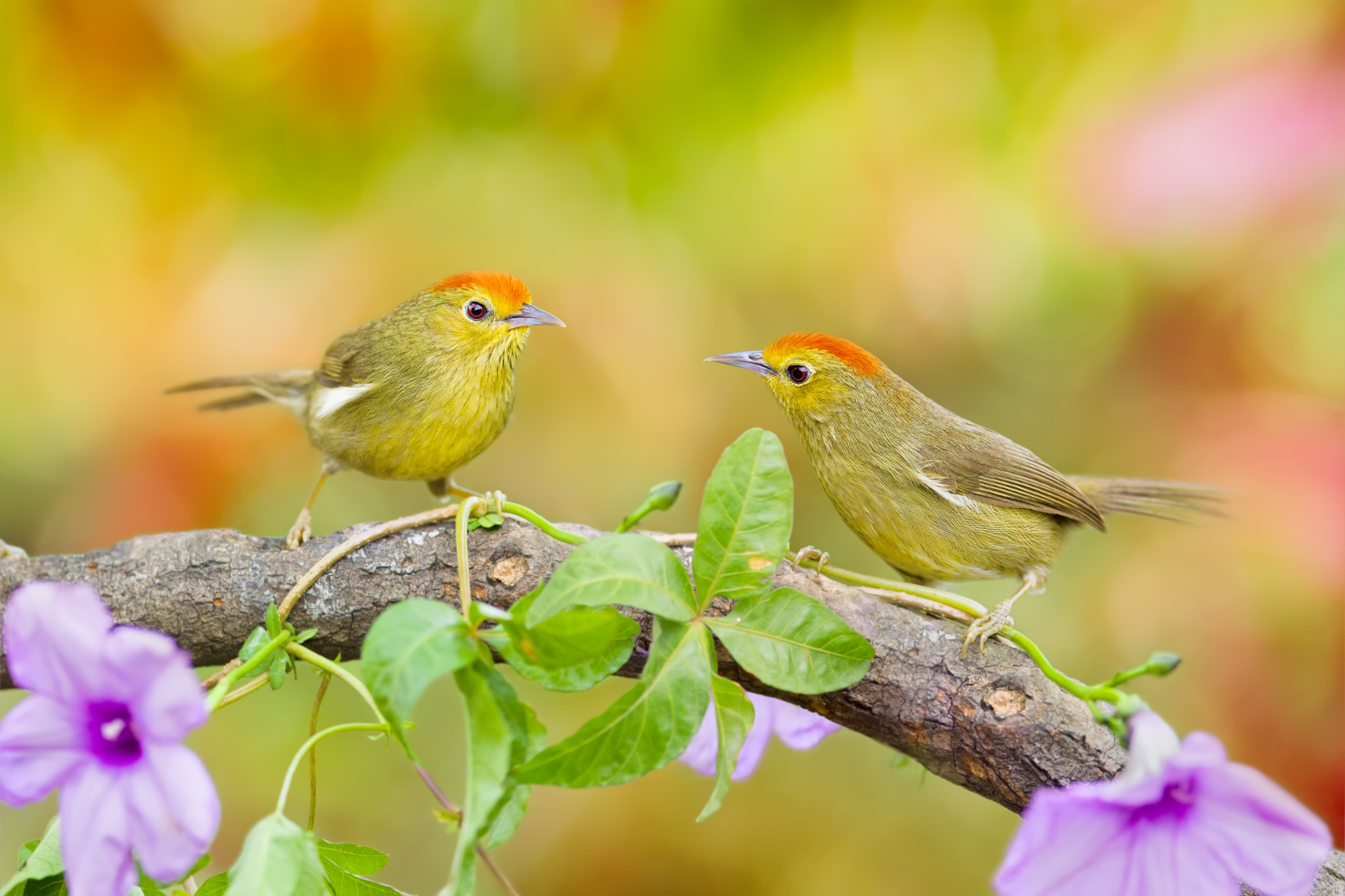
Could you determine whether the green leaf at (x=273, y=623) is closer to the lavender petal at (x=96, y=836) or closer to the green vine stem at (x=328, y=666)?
the green vine stem at (x=328, y=666)

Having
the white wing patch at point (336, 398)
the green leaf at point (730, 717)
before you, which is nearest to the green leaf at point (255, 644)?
the green leaf at point (730, 717)

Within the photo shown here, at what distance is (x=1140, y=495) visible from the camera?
2834 millimetres

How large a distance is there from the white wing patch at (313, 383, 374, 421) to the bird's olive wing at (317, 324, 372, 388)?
3 centimetres

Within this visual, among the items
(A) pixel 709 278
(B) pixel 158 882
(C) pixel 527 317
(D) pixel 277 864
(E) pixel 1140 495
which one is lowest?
(B) pixel 158 882

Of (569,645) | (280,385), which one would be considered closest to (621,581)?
(569,645)

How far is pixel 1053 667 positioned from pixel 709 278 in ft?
9.39

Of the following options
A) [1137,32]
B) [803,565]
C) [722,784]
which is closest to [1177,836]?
[722,784]

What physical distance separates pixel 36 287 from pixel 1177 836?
4509 millimetres

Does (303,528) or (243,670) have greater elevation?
(303,528)

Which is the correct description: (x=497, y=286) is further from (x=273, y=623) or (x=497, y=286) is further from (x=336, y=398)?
(x=273, y=623)

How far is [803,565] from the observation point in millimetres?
2008

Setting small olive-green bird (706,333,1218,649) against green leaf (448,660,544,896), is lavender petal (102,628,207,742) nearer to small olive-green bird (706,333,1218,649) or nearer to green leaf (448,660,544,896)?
green leaf (448,660,544,896)

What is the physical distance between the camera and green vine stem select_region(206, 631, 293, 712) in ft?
4.23

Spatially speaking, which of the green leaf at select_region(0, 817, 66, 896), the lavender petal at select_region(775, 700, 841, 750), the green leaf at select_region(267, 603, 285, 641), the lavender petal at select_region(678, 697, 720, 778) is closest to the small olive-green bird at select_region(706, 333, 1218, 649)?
the lavender petal at select_region(775, 700, 841, 750)
